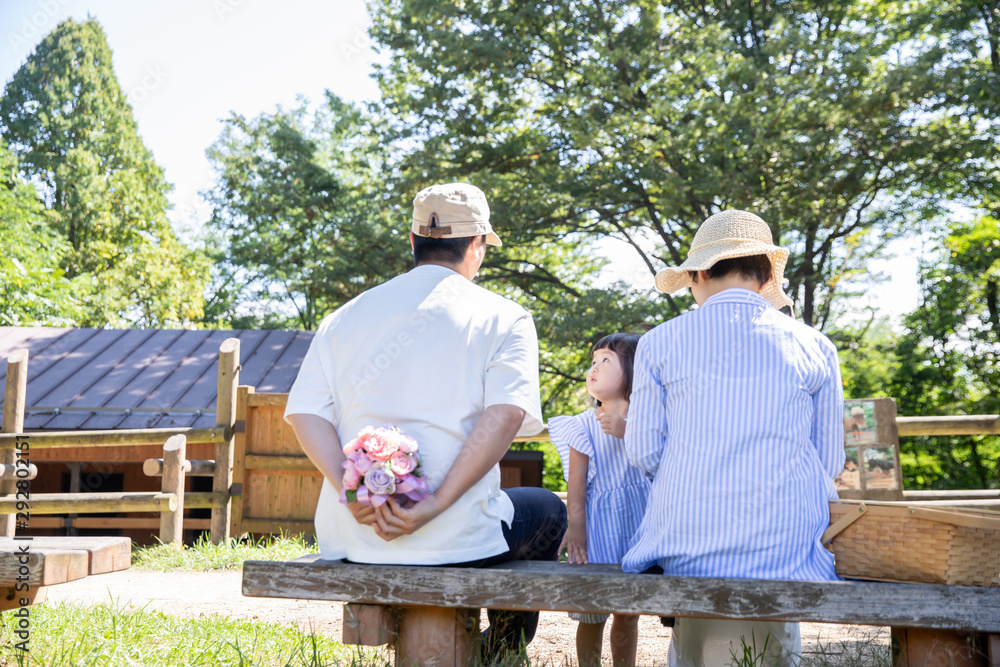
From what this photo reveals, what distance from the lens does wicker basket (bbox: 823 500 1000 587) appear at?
6.63ft

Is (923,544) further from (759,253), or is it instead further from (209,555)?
(209,555)

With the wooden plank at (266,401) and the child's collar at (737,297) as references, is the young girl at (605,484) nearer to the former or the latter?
the child's collar at (737,297)

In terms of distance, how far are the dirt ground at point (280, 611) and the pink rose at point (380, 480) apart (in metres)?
1.30

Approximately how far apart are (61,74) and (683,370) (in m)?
29.7

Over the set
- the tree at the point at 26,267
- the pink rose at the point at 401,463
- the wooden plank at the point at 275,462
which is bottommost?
the wooden plank at the point at 275,462

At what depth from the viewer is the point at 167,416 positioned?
32.3 feet

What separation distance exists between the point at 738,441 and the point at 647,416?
0.96 feet

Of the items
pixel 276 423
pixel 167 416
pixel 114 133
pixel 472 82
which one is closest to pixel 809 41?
pixel 472 82

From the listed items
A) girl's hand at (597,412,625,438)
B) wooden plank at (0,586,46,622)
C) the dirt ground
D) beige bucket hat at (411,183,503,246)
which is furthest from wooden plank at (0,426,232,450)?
beige bucket hat at (411,183,503,246)

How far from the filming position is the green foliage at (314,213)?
1355 cm

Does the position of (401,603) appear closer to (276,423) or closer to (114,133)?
(276,423)

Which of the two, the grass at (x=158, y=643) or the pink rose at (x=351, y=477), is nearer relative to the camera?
the pink rose at (x=351, y=477)

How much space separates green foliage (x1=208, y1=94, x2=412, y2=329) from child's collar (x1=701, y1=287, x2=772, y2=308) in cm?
1104

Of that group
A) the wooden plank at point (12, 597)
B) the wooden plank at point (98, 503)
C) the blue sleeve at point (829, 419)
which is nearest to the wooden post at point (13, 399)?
the wooden plank at point (98, 503)
